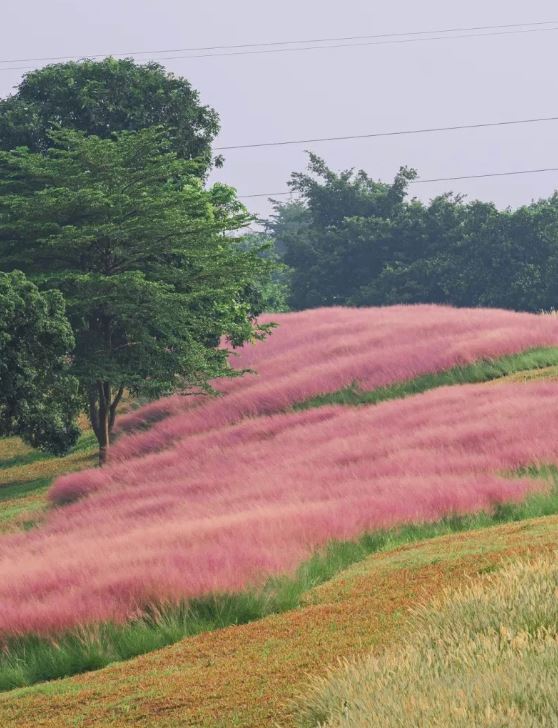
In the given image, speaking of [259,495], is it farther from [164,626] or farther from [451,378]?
[451,378]

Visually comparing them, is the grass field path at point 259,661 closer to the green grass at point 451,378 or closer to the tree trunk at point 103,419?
the green grass at point 451,378

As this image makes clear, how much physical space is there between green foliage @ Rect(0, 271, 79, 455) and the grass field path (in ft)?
51.2

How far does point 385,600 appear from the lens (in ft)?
35.9

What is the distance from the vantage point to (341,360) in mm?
36406

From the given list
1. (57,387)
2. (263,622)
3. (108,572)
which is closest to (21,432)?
(57,387)

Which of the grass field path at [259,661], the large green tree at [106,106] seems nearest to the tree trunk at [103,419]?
the large green tree at [106,106]

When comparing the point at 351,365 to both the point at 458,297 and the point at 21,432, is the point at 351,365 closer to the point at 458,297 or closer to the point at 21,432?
the point at 21,432

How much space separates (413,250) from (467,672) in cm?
7502

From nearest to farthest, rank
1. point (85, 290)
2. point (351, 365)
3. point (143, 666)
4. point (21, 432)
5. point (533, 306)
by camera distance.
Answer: point (143, 666) → point (21, 432) → point (85, 290) → point (351, 365) → point (533, 306)

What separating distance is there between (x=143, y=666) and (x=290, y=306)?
73663 mm

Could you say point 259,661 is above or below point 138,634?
above

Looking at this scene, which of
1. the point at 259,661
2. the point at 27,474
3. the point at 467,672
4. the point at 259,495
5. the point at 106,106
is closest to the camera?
the point at 467,672

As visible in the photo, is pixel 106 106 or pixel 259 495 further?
pixel 106 106

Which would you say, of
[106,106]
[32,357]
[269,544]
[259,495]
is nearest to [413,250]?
[106,106]
